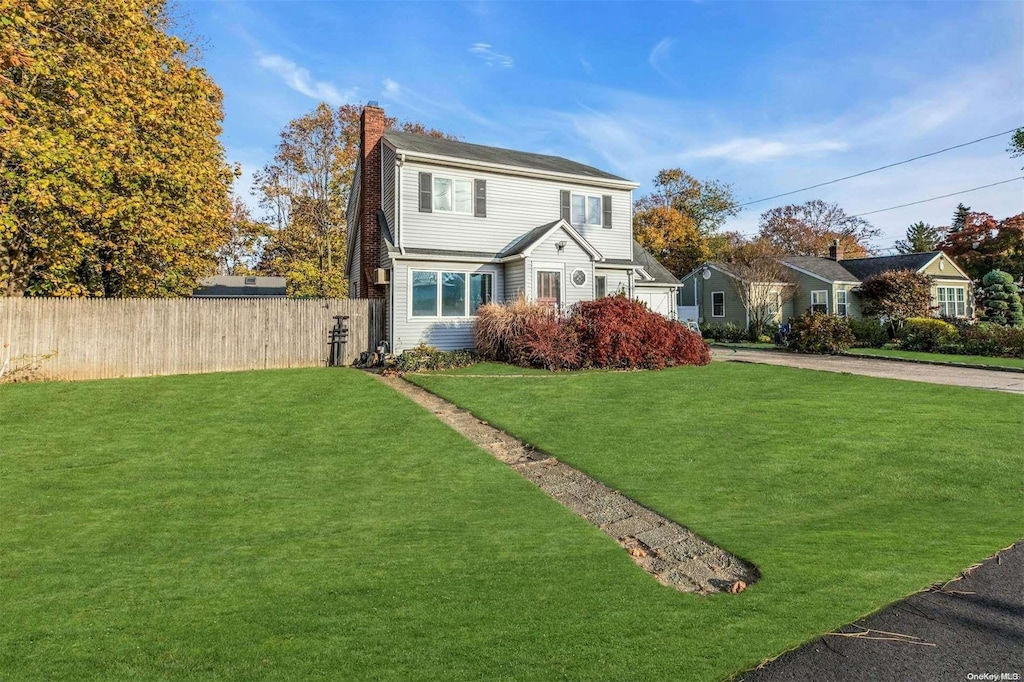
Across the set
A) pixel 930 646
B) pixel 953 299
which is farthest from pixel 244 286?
pixel 953 299

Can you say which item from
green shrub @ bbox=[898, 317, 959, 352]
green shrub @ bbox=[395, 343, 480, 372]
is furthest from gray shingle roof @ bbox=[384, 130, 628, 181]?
green shrub @ bbox=[898, 317, 959, 352]

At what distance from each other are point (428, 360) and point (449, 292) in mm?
3633

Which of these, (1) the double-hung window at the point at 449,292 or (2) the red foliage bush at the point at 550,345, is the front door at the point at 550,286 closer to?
(1) the double-hung window at the point at 449,292

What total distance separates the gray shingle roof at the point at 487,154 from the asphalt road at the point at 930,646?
57.6 ft

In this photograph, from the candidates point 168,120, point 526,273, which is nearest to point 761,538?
point 526,273

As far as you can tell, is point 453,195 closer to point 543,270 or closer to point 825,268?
point 543,270

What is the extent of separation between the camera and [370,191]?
20219mm

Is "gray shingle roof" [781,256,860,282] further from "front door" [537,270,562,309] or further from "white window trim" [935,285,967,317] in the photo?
"front door" [537,270,562,309]

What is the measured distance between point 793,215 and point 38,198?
59.7 meters

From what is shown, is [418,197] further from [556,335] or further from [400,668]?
[400,668]

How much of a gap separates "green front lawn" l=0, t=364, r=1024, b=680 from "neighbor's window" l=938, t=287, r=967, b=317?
30.5 m

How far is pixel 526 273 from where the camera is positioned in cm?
1848

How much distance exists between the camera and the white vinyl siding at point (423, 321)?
58.0ft

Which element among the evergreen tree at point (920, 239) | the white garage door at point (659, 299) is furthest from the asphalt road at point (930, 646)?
the evergreen tree at point (920, 239)
